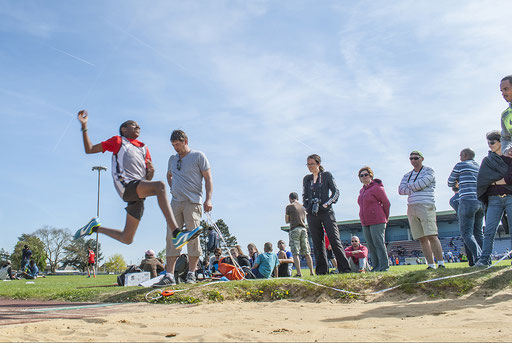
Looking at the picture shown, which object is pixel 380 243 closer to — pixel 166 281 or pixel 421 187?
pixel 421 187

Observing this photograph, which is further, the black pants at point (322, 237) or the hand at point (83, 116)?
the black pants at point (322, 237)

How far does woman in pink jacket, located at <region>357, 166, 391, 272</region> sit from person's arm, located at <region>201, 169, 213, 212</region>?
308 cm

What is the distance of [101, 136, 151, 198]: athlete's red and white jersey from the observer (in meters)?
4.98

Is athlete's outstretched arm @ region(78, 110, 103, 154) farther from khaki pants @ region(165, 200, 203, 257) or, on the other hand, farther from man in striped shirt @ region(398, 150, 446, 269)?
man in striped shirt @ region(398, 150, 446, 269)

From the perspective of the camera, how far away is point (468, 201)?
23.5ft

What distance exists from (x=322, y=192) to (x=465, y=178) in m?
2.56

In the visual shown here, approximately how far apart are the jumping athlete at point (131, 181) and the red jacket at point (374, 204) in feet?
13.2

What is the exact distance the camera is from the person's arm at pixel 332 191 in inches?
313

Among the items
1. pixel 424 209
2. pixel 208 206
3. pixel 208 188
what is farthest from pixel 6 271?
pixel 424 209

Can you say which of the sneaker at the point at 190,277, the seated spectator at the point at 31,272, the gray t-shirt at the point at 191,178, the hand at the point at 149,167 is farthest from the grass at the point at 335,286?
the seated spectator at the point at 31,272

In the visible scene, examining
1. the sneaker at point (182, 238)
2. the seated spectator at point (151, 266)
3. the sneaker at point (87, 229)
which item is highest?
the sneaker at point (87, 229)

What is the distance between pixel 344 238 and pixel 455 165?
63987 millimetres

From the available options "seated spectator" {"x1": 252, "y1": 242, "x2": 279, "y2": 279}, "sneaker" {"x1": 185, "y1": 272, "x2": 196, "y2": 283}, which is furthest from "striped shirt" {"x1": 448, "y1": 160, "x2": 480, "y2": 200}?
"sneaker" {"x1": 185, "y1": 272, "x2": 196, "y2": 283}

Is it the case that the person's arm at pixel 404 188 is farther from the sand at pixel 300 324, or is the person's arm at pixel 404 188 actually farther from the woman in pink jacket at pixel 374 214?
the sand at pixel 300 324
